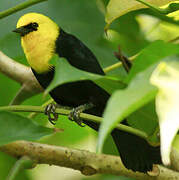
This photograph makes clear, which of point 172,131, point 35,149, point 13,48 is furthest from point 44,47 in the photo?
point 172,131

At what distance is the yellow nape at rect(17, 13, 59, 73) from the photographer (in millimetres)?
1324

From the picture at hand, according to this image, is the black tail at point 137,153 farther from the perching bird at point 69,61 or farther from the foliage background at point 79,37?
the foliage background at point 79,37

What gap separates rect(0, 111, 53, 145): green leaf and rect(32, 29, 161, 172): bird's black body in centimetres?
32

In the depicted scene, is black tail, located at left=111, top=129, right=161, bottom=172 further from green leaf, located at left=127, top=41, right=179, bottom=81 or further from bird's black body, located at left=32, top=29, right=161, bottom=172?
green leaf, located at left=127, top=41, right=179, bottom=81

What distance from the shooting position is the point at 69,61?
1310 millimetres

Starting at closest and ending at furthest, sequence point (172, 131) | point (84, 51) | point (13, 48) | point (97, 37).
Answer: point (172, 131)
point (84, 51)
point (13, 48)
point (97, 37)

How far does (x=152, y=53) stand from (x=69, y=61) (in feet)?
2.18

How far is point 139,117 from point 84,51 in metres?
0.46

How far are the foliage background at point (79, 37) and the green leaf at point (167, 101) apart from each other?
0.93m

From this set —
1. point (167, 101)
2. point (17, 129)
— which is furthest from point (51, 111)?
point (167, 101)

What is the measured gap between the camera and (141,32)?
1.79 meters

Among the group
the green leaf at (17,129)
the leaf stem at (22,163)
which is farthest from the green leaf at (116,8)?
the leaf stem at (22,163)

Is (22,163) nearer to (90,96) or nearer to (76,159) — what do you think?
(76,159)

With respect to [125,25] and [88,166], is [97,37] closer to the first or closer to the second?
[125,25]
